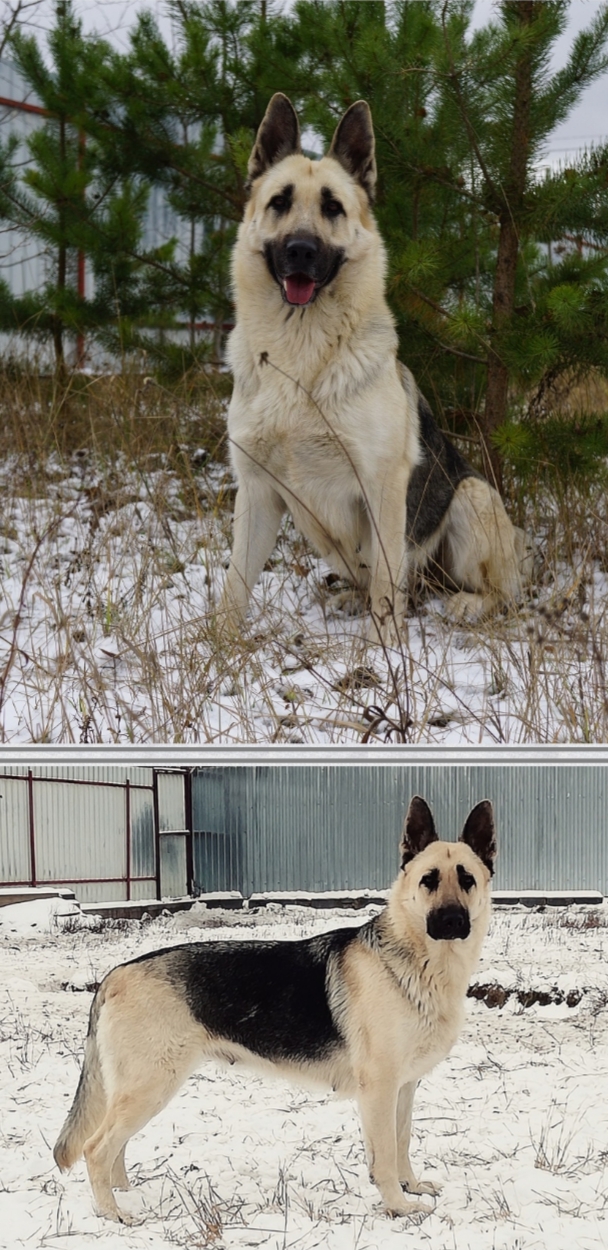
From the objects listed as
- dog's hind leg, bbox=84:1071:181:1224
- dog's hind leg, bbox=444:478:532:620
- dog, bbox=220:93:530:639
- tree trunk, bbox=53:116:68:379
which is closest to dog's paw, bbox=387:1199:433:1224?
dog's hind leg, bbox=84:1071:181:1224

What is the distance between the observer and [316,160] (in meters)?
1.97

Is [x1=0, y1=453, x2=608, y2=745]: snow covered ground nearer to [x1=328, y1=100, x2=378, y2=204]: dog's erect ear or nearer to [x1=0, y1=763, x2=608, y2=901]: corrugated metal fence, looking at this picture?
[x1=0, y1=763, x2=608, y2=901]: corrugated metal fence

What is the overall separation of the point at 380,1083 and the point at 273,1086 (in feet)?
0.42

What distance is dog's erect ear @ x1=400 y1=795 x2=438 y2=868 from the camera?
4.42 feet

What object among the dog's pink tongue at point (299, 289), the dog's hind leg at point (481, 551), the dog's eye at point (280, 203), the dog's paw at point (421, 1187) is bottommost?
the dog's paw at point (421, 1187)

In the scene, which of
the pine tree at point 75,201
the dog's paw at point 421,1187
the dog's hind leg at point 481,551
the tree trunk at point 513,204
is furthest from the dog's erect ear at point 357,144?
the dog's paw at point 421,1187

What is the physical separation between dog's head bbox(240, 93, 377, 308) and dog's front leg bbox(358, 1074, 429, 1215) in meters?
1.47

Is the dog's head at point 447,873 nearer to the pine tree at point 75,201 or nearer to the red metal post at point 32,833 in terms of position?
the red metal post at point 32,833

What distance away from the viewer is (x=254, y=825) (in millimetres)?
1444

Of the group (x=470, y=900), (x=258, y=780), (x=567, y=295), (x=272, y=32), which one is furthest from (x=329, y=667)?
(x=272, y=32)

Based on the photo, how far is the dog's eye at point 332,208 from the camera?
6.91 ft

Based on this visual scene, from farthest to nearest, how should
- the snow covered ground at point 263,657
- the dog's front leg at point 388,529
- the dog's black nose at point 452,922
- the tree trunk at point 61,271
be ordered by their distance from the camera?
1. the dog's front leg at point 388,529
2. the tree trunk at point 61,271
3. the snow covered ground at point 263,657
4. the dog's black nose at point 452,922

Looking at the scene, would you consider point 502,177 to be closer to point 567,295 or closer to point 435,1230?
point 567,295

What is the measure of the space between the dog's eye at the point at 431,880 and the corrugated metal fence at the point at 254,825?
0.20 feet
